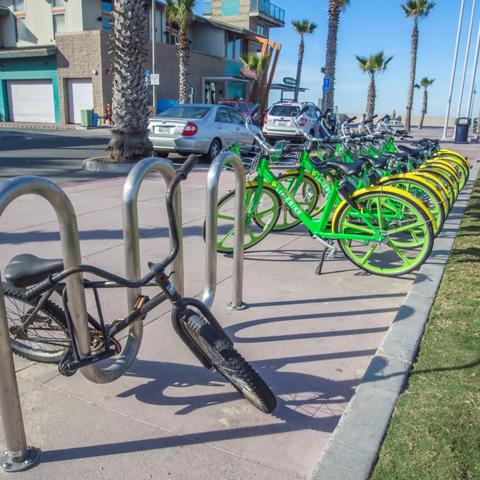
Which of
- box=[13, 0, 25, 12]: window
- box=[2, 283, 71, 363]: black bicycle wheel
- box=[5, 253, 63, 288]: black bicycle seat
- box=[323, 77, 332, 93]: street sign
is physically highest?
box=[13, 0, 25, 12]: window

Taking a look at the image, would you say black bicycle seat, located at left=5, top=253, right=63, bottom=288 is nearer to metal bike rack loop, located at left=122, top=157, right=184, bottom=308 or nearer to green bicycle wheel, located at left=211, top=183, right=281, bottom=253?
metal bike rack loop, located at left=122, top=157, right=184, bottom=308

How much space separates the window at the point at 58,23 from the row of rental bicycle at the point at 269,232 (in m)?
28.0

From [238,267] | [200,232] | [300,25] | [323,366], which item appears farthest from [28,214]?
[300,25]

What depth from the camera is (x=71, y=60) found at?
29266 mm

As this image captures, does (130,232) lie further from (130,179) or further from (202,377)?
(202,377)

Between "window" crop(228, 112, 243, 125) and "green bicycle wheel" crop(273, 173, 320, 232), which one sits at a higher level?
"window" crop(228, 112, 243, 125)

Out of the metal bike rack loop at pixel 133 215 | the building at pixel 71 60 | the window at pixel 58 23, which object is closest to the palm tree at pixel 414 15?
the building at pixel 71 60

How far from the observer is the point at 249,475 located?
7.38ft

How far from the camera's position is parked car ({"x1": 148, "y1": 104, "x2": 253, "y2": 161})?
12.1m

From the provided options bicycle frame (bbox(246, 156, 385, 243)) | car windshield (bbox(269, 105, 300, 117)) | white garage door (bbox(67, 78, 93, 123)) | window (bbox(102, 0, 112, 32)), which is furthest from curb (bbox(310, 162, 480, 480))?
window (bbox(102, 0, 112, 32))

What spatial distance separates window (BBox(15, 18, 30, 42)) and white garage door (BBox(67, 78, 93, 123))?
6.32m

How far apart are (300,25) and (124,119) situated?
1590 inches

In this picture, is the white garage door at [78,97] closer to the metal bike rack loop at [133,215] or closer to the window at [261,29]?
the window at [261,29]

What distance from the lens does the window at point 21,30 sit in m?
32.9
